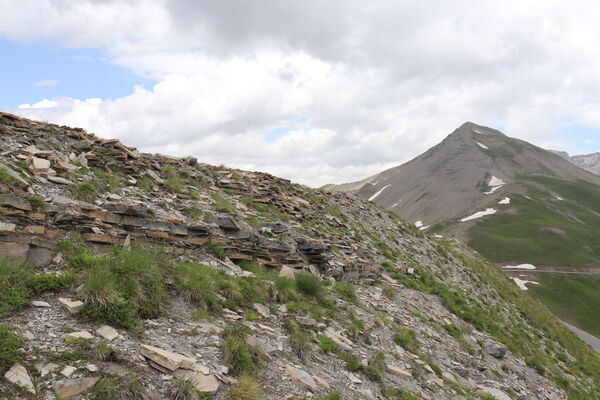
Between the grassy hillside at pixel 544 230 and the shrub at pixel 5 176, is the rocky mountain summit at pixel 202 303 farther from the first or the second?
the grassy hillside at pixel 544 230

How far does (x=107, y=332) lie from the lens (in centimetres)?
757

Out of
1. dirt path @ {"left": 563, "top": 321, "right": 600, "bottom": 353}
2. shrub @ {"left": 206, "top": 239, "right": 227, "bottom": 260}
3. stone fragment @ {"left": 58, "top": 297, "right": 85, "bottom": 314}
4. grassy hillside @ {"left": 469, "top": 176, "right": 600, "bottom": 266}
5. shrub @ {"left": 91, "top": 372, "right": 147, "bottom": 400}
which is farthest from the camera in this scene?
grassy hillside @ {"left": 469, "top": 176, "right": 600, "bottom": 266}

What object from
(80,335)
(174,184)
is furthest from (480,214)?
(80,335)

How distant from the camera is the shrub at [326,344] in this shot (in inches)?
450

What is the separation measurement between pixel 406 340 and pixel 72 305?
42.9ft

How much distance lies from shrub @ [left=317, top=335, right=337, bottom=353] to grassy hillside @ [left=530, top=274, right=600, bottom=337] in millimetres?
86212

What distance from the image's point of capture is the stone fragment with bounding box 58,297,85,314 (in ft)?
25.8

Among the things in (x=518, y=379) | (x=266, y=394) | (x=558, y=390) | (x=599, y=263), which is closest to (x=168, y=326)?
(x=266, y=394)

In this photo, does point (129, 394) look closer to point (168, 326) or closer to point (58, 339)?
point (58, 339)

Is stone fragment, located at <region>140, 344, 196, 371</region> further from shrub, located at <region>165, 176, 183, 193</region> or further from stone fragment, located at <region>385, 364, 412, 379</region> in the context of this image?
shrub, located at <region>165, 176, 183, 193</region>

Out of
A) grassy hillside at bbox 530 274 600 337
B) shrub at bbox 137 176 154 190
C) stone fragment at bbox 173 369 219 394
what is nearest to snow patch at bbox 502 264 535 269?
grassy hillside at bbox 530 274 600 337

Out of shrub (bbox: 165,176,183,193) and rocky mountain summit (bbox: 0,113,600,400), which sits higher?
shrub (bbox: 165,176,183,193)

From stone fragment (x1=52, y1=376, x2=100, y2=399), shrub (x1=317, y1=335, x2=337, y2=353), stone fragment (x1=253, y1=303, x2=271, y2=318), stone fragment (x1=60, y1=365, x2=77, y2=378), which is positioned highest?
stone fragment (x1=60, y1=365, x2=77, y2=378)

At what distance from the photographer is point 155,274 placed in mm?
9883
